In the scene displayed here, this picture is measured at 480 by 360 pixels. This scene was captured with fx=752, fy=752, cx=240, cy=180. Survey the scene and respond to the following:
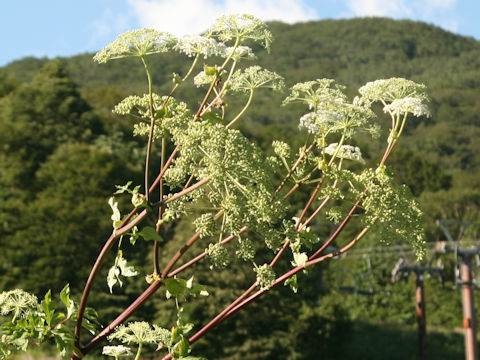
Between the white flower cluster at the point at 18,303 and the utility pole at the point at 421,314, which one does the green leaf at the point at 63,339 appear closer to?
the white flower cluster at the point at 18,303

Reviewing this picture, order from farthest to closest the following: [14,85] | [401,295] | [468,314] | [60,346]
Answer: [14,85]
[401,295]
[468,314]
[60,346]

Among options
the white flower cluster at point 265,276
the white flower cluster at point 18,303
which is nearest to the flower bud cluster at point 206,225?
the white flower cluster at point 265,276

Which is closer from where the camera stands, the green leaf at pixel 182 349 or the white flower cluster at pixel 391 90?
the green leaf at pixel 182 349

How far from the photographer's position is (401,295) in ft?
126

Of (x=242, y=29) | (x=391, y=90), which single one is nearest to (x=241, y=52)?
(x=242, y=29)

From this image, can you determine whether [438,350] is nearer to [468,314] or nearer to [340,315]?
[340,315]

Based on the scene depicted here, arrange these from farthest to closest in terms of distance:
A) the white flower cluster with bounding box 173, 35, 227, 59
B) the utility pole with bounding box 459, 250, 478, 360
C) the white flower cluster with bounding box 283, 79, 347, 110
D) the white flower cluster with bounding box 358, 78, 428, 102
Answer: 1. the utility pole with bounding box 459, 250, 478, 360
2. the white flower cluster with bounding box 358, 78, 428, 102
3. the white flower cluster with bounding box 283, 79, 347, 110
4. the white flower cluster with bounding box 173, 35, 227, 59

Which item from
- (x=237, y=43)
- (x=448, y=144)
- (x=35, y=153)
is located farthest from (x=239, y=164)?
(x=448, y=144)

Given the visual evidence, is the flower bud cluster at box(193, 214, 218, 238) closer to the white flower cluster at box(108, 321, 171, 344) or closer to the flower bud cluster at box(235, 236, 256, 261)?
the flower bud cluster at box(235, 236, 256, 261)

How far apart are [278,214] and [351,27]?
466 ft

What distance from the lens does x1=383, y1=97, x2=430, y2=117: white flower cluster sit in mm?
2404

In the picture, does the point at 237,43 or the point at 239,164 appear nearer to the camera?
the point at 239,164

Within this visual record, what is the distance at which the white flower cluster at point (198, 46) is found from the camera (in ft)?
7.15

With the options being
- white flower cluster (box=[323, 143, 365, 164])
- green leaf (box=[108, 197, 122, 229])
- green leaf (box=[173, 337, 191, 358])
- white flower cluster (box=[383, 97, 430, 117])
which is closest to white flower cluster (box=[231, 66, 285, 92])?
white flower cluster (box=[323, 143, 365, 164])
